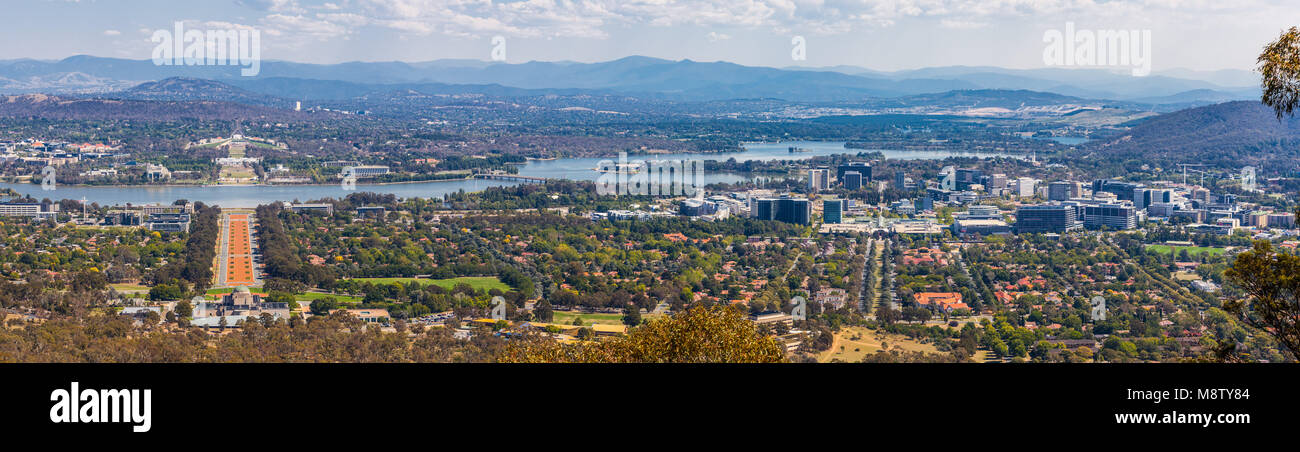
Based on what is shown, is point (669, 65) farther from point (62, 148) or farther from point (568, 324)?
point (568, 324)

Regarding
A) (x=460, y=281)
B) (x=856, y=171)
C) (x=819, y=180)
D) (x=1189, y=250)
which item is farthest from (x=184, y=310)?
(x=856, y=171)

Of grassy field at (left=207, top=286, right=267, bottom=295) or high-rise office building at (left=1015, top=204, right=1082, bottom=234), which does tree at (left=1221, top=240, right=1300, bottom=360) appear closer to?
grassy field at (left=207, top=286, right=267, bottom=295)

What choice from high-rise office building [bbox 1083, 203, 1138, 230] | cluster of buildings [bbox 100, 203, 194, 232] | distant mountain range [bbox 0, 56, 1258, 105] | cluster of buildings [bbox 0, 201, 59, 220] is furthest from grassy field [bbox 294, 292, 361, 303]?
distant mountain range [bbox 0, 56, 1258, 105]

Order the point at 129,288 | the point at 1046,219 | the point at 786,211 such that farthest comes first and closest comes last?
the point at 786,211 < the point at 1046,219 < the point at 129,288

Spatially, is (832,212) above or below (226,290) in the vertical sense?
above

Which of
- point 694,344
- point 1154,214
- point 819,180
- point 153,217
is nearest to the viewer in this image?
point 694,344

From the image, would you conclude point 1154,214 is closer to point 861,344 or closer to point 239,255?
point 861,344
